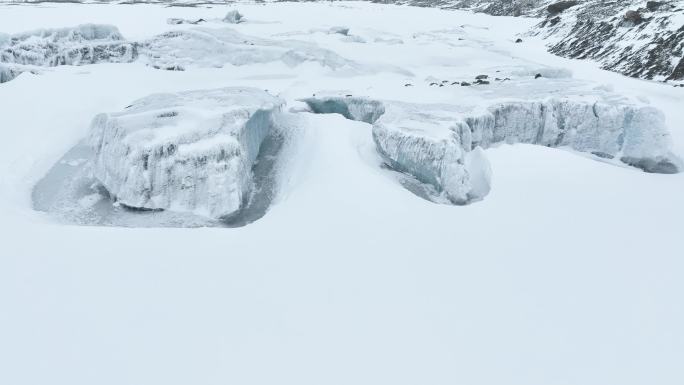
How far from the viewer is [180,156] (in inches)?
333

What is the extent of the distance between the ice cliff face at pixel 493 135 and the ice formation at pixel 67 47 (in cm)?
1256

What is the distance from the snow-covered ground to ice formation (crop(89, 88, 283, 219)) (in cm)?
99

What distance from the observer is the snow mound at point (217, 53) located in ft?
59.2

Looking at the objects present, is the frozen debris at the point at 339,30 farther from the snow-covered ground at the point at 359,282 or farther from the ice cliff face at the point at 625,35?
the snow-covered ground at the point at 359,282

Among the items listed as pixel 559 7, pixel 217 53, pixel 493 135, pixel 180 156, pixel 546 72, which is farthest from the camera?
pixel 559 7

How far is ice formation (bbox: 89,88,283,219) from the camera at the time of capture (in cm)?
841

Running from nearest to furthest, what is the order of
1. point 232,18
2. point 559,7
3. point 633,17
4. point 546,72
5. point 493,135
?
point 493,135
point 546,72
point 633,17
point 232,18
point 559,7

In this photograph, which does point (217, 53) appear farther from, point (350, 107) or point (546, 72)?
point (546, 72)

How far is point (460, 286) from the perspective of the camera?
20.5ft

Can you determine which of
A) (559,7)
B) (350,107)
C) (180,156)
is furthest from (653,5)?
(180,156)

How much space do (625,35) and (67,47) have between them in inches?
1035

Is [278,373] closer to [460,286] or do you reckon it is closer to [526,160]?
[460,286]

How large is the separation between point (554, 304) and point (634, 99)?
317 inches

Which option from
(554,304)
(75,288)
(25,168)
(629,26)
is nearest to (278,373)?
(75,288)
